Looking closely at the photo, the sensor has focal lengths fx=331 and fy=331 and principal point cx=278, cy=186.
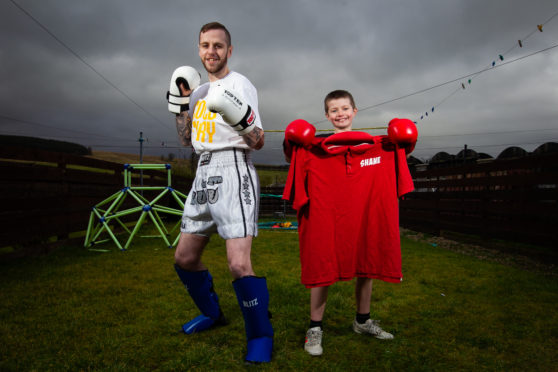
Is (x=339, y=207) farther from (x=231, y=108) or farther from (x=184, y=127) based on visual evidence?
(x=184, y=127)

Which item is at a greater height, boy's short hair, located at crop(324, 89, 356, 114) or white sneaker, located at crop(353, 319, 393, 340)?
boy's short hair, located at crop(324, 89, 356, 114)

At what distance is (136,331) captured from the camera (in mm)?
2299

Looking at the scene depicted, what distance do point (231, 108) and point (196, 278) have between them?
3.71 ft

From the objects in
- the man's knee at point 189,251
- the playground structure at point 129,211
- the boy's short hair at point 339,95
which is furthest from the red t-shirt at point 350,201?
the playground structure at point 129,211

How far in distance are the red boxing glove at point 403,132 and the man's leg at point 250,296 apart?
3.57ft

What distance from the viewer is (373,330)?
2.22 m

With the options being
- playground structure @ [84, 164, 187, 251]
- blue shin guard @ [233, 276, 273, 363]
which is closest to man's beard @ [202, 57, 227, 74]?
blue shin guard @ [233, 276, 273, 363]

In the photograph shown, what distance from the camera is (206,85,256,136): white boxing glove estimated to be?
1.66 metres

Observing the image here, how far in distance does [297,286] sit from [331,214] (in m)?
1.57

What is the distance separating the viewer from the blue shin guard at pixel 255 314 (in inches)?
71.7

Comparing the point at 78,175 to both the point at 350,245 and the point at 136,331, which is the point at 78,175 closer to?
the point at 136,331

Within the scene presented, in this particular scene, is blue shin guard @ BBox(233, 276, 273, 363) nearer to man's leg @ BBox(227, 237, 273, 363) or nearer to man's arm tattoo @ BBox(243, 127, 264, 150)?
man's leg @ BBox(227, 237, 273, 363)

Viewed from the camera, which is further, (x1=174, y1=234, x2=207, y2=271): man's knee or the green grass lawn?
(x1=174, y1=234, x2=207, y2=271): man's knee

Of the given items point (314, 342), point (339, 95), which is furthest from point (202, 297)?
point (339, 95)
